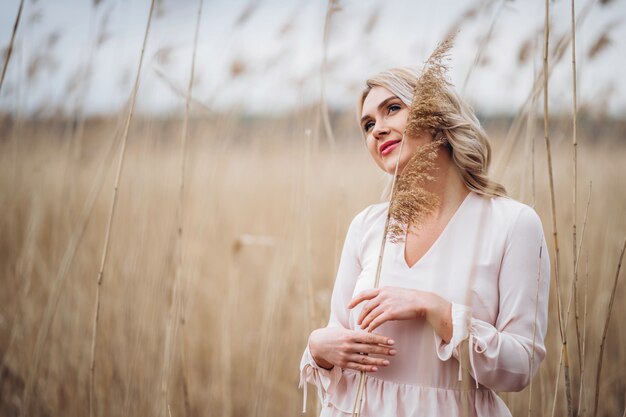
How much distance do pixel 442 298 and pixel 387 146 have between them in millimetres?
370

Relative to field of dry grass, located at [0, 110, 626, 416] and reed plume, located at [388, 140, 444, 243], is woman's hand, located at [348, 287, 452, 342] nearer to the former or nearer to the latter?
reed plume, located at [388, 140, 444, 243]

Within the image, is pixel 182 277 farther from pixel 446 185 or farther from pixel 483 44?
pixel 483 44

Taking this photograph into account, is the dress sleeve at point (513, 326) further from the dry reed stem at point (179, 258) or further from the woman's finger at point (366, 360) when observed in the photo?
the dry reed stem at point (179, 258)

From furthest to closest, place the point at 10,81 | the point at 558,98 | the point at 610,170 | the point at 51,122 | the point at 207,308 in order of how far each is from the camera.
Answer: the point at 610,170 → the point at 207,308 → the point at 51,122 → the point at 10,81 → the point at 558,98

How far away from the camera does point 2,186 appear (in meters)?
1.86

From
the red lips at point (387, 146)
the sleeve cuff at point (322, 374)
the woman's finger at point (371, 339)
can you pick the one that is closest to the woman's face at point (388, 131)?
the red lips at point (387, 146)

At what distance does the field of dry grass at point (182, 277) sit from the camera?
4.93 feet

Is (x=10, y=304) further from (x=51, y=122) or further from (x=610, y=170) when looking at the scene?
(x=610, y=170)

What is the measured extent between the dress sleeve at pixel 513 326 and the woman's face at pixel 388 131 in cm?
27

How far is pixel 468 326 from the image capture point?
2.52ft

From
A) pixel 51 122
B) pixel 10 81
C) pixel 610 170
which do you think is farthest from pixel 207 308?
pixel 610 170

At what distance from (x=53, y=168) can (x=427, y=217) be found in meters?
2.32

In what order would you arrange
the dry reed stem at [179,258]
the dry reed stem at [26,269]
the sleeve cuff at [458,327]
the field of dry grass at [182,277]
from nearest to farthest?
the sleeve cuff at [458,327] < the dry reed stem at [179,258] < the field of dry grass at [182,277] < the dry reed stem at [26,269]

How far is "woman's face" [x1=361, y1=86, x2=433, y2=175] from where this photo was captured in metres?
0.96
